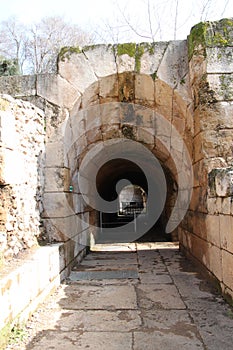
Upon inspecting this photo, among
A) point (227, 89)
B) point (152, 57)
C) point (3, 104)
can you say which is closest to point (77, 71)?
point (152, 57)

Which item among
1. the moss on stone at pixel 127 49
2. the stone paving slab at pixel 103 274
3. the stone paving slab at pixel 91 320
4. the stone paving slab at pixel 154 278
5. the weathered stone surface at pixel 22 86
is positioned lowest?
the stone paving slab at pixel 91 320

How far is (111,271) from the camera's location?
15.8 ft

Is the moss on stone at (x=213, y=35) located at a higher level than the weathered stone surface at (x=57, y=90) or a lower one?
higher

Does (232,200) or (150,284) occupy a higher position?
(232,200)

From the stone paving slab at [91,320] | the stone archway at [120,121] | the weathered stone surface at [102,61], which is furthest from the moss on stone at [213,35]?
the stone paving slab at [91,320]

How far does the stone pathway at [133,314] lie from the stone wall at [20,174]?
77cm

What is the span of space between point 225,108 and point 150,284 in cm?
241

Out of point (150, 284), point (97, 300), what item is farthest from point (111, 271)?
point (97, 300)

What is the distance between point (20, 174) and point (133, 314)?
6.05ft

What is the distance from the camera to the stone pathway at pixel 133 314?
2.57 meters

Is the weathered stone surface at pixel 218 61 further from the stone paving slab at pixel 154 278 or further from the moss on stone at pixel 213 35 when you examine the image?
the stone paving slab at pixel 154 278

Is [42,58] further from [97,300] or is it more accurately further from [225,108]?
[97,300]

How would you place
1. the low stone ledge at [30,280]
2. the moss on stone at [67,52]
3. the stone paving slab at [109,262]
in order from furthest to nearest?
the stone paving slab at [109,262] < the moss on stone at [67,52] < the low stone ledge at [30,280]

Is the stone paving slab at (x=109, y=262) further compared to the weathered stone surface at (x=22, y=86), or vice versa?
the stone paving slab at (x=109, y=262)
